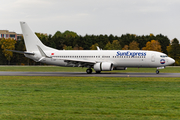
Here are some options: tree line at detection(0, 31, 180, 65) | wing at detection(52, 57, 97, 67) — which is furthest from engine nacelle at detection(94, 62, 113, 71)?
tree line at detection(0, 31, 180, 65)

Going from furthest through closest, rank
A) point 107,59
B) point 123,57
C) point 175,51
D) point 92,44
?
point 92,44, point 175,51, point 107,59, point 123,57

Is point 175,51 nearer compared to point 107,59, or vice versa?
point 107,59

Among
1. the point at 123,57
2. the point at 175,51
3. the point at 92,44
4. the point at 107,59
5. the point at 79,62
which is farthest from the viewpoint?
the point at 92,44

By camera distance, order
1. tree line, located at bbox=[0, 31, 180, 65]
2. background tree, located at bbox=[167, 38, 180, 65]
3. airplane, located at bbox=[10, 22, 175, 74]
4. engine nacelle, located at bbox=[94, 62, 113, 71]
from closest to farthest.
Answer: engine nacelle, located at bbox=[94, 62, 113, 71] < airplane, located at bbox=[10, 22, 175, 74] < background tree, located at bbox=[167, 38, 180, 65] < tree line, located at bbox=[0, 31, 180, 65]

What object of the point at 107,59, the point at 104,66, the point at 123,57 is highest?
the point at 123,57

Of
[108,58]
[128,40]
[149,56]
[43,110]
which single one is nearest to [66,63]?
[108,58]

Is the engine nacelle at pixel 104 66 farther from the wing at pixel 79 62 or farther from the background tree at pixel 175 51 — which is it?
the background tree at pixel 175 51

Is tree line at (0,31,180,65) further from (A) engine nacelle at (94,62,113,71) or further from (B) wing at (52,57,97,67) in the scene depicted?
(A) engine nacelle at (94,62,113,71)

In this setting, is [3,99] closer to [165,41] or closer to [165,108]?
[165,108]

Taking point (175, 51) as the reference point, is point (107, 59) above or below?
below

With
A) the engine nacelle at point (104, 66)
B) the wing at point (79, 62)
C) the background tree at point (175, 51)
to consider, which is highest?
the background tree at point (175, 51)

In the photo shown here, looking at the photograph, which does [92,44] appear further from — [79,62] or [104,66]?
[104,66]

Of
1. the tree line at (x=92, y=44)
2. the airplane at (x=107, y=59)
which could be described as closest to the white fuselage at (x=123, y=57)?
the airplane at (x=107, y=59)

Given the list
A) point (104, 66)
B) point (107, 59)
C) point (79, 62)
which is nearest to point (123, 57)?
point (107, 59)
